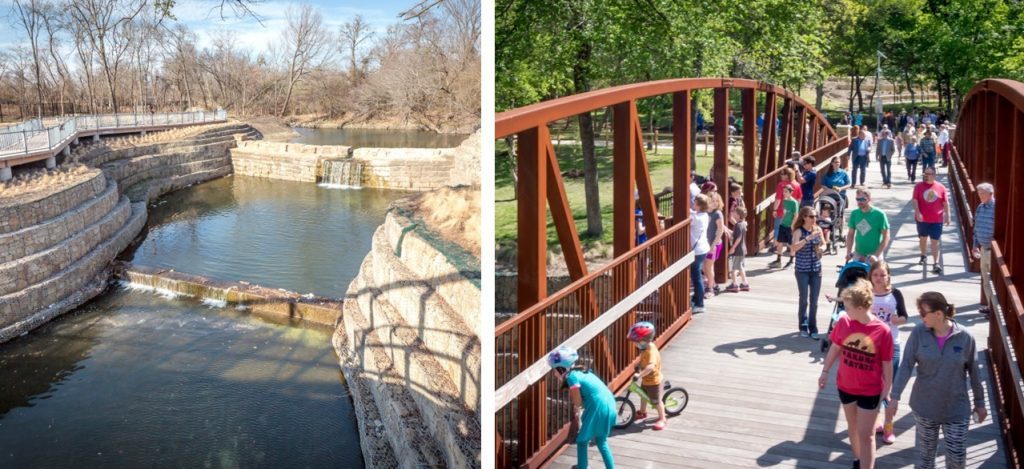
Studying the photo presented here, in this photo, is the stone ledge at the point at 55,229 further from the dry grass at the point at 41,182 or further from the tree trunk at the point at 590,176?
the tree trunk at the point at 590,176

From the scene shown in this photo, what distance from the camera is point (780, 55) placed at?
1158 centimetres

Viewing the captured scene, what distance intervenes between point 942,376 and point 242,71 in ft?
10.5

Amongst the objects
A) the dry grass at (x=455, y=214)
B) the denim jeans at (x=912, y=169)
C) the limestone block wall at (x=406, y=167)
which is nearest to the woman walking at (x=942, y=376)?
the dry grass at (x=455, y=214)

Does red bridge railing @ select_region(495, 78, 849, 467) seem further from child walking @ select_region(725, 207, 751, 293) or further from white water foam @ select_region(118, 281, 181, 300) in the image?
white water foam @ select_region(118, 281, 181, 300)

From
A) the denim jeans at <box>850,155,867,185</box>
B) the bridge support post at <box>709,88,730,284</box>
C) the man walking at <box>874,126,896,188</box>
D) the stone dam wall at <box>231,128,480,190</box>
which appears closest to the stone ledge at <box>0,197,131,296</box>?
the stone dam wall at <box>231,128,480,190</box>

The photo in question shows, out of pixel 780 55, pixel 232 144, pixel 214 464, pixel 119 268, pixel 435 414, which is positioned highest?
pixel 780 55

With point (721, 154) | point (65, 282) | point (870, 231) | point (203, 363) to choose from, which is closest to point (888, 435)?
point (870, 231)

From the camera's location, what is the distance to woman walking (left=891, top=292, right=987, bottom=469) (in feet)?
9.05

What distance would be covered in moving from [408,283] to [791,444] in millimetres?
2064

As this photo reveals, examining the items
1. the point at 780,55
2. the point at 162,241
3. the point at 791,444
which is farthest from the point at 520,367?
the point at 780,55

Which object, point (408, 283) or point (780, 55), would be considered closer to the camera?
point (408, 283)

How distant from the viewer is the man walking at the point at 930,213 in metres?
5.72

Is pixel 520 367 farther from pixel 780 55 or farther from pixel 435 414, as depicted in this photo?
pixel 780 55

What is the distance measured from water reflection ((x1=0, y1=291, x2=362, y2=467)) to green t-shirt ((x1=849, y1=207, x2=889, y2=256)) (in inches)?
127
